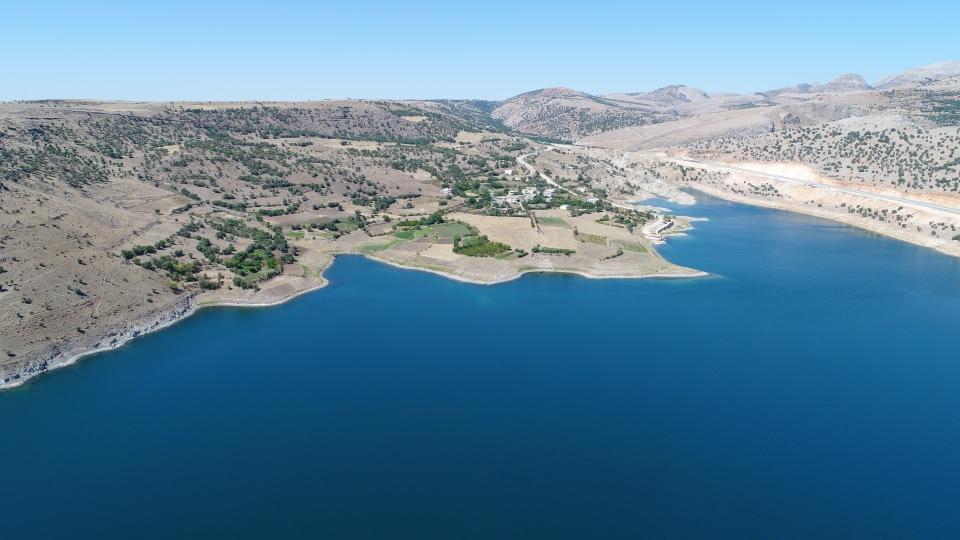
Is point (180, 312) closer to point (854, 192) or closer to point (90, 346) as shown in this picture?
point (90, 346)

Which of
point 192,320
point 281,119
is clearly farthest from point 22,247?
point 281,119

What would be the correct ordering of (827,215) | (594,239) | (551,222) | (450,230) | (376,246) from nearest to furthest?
(594,239), (376,246), (450,230), (551,222), (827,215)

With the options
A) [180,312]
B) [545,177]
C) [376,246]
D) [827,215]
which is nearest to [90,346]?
[180,312]

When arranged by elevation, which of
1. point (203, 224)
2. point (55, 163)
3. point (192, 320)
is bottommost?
point (192, 320)

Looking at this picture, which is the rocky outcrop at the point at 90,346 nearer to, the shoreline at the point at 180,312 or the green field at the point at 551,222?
the shoreline at the point at 180,312

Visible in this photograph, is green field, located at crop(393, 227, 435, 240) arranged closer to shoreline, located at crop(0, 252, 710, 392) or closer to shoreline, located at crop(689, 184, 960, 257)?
shoreline, located at crop(0, 252, 710, 392)

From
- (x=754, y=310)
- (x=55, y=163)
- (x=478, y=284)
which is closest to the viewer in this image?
(x=754, y=310)

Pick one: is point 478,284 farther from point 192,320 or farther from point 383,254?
point 192,320

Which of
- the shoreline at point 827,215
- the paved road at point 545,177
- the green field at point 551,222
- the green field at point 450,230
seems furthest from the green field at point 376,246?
the shoreline at point 827,215
